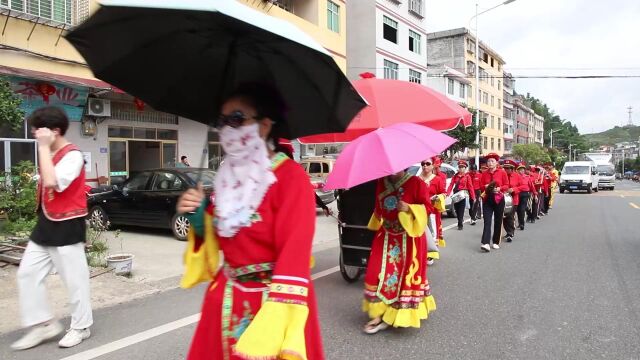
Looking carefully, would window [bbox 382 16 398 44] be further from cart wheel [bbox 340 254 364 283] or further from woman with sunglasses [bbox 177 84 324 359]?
woman with sunglasses [bbox 177 84 324 359]

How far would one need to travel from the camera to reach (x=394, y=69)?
3105cm

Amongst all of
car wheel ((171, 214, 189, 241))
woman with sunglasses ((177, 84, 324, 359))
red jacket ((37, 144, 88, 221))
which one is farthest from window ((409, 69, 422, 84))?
woman with sunglasses ((177, 84, 324, 359))

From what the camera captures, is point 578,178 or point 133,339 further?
point 578,178

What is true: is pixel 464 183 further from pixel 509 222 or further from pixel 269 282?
pixel 269 282

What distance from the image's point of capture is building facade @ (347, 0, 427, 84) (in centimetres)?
2898

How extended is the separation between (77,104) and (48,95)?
0.93 meters

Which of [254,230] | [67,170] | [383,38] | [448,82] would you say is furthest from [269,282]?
[448,82]

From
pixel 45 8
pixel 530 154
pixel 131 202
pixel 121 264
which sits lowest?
pixel 121 264

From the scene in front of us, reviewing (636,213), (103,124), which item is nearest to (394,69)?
(636,213)

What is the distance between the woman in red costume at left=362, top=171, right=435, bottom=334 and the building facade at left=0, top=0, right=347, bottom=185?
504cm

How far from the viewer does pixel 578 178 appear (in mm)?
28938

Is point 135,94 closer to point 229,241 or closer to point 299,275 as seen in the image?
point 229,241

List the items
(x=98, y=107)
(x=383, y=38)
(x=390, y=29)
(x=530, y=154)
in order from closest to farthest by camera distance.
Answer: (x=98, y=107) → (x=383, y=38) → (x=390, y=29) → (x=530, y=154)

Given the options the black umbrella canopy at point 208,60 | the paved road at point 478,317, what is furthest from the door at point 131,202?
the black umbrella canopy at point 208,60
